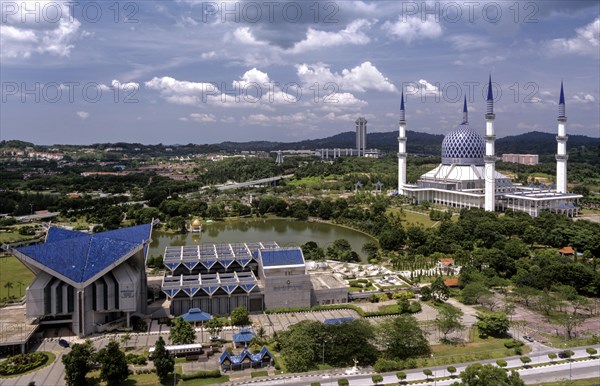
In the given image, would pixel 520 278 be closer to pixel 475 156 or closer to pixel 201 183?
pixel 475 156

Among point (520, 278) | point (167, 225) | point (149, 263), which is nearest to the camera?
point (520, 278)

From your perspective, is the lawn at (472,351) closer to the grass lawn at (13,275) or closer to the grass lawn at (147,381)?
the grass lawn at (147,381)

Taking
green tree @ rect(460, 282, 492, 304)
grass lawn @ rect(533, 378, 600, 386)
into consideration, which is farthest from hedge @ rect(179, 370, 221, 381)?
green tree @ rect(460, 282, 492, 304)

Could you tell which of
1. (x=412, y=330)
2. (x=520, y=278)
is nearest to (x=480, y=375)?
(x=412, y=330)

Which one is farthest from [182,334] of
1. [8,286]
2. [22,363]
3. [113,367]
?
[8,286]

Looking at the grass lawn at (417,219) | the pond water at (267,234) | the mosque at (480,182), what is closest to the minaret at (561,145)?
the mosque at (480,182)

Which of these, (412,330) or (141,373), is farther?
(412,330)
